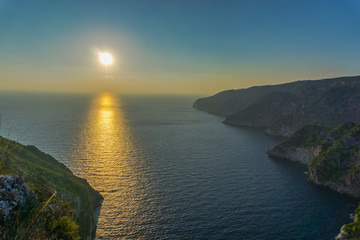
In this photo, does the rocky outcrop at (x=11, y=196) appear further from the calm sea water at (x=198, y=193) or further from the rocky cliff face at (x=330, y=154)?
the rocky cliff face at (x=330, y=154)

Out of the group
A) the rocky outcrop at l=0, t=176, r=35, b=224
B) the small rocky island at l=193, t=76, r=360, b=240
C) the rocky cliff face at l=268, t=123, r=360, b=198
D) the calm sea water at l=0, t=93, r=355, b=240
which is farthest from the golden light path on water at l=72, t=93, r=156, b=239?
the rocky cliff face at l=268, t=123, r=360, b=198

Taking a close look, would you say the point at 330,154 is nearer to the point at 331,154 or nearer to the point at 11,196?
the point at 331,154

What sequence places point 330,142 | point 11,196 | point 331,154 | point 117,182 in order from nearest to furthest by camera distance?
point 11,196, point 117,182, point 331,154, point 330,142

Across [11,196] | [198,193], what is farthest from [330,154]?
[11,196]

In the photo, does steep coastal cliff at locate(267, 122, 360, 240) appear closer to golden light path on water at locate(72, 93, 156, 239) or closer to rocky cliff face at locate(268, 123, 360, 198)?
rocky cliff face at locate(268, 123, 360, 198)

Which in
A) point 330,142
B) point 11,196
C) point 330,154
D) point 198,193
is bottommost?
point 198,193

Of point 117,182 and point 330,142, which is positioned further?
point 330,142

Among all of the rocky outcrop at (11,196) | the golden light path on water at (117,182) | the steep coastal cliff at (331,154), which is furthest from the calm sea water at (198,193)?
the rocky outcrop at (11,196)
